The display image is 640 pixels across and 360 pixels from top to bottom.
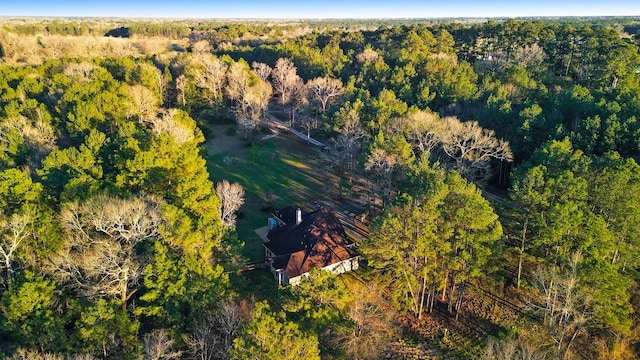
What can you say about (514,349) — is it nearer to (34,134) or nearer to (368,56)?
(34,134)

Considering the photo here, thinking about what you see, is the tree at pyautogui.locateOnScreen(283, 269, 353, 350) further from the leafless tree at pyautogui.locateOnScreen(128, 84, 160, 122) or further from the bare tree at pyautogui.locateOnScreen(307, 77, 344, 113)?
the leafless tree at pyautogui.locateOnScreen(128, 84, 160, 122)

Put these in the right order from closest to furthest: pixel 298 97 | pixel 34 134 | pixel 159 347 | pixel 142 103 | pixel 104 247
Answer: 1. pixel 159 347
2. pixel 104 247
3. pixel 34 134
4. pixel 142 103
5. pixel 298 97

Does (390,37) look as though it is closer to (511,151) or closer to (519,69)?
(519,69)

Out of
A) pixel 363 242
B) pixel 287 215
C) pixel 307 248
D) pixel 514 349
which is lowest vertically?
pixel 307 248

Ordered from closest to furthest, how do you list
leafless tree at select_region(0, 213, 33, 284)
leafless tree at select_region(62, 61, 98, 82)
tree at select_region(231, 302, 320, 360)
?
tree at select_region(231, 302, 320, 360)
leafless tree at select_region(0, 213, 33, 284)
leafless tree at select_region(62, 61, 98, 82)

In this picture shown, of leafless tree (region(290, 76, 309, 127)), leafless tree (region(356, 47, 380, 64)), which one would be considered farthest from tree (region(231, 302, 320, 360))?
leafless tree (region(356, 47, 380, 64))

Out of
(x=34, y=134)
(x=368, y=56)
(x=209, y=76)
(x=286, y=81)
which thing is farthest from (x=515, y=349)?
(x=368, y=56)
